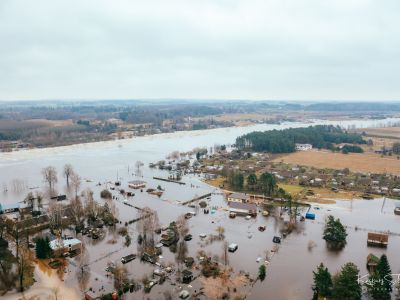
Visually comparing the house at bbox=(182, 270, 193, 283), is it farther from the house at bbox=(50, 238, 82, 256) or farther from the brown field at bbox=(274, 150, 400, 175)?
the brown field at bbox=(274, 150, 400, 175)

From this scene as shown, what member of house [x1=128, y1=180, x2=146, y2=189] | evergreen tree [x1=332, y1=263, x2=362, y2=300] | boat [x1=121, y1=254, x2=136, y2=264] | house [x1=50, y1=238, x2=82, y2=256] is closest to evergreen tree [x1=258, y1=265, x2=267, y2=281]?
evergreen tree [x1=332, y1=263, x2=362, y2=300]

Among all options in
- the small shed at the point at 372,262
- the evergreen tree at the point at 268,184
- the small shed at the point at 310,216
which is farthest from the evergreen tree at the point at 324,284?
the evergreen tree at the point at 268,184

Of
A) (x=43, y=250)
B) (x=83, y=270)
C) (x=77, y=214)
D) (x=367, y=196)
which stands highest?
(x=77, y=214)

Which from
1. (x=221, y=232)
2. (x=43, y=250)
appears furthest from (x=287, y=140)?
(x=43, y=250)

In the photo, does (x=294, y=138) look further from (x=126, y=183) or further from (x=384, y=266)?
(x=384, y=266)

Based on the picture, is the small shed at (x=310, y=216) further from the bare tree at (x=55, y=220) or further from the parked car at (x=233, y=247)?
the bare tree at (x=55, y=220)

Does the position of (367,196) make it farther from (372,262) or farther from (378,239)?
(372,262)

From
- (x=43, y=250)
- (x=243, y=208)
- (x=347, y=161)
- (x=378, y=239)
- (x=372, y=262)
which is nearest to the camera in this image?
(x=372, y=262)

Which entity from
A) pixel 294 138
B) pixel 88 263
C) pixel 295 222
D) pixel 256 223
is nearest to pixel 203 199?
pixel 256 223
